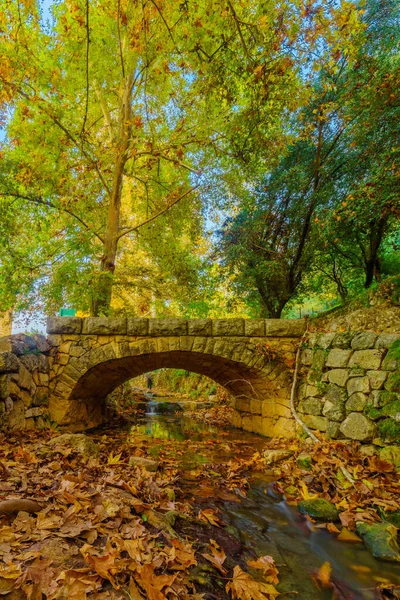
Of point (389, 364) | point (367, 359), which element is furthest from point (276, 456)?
point (389, 364)

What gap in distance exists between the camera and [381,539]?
2455mm

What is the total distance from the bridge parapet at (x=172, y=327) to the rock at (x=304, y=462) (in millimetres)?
2002

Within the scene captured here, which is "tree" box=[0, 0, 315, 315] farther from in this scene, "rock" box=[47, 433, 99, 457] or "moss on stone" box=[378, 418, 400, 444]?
"moss on stone" box=[378, 418, 400, 444]

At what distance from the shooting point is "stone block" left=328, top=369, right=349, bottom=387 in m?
4.39

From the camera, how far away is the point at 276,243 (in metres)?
7.09

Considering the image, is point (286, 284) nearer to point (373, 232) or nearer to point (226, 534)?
point (373, 232)

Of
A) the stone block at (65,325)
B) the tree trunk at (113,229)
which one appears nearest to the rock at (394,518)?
the stone block at (65,325)

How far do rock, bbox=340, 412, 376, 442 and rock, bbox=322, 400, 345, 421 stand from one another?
0.11 meters

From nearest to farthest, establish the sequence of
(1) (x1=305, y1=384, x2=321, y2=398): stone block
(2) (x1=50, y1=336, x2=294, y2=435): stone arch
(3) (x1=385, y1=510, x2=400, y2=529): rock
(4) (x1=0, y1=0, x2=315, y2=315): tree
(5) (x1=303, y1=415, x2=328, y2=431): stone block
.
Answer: (3) (x1=385, y1=510, x2=400, y2=529): rock < (5) (x1=303, y1=415, x2=328, y2=431): stone block < (1) (x1=305, y1=384, x2=321, y2=398): stone block < (4) (x1=0, y1=0, x2=315, y2=315): tree < (2) (x1=50, y1=336, x2=294, y2=435): stone arch

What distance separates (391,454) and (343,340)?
5.02 feet

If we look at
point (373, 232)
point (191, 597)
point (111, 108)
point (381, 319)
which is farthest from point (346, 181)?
point (111, 108)

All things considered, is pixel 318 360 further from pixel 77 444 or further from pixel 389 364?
pixel 77 444

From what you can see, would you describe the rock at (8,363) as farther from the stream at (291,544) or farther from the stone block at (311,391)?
the stone block at (311,391)

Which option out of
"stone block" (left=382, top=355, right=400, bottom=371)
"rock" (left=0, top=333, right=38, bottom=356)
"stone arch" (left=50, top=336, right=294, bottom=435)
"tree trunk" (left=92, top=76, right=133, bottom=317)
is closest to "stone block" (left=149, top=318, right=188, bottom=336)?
"stone arch" (left=50, top=336, right=294, bottom=435)
